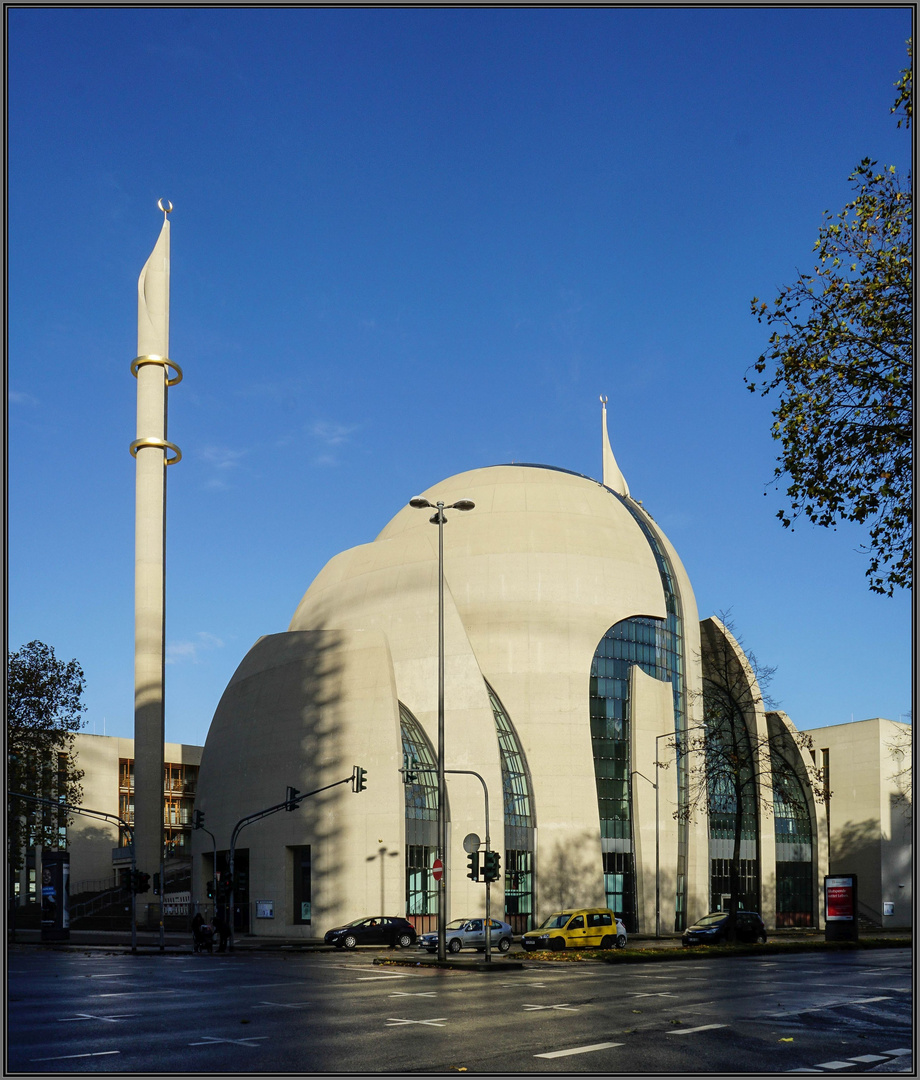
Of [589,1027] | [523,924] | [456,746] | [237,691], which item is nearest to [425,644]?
[456,746]

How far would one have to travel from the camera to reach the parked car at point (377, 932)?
142 feet

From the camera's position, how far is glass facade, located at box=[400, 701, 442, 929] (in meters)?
53.9

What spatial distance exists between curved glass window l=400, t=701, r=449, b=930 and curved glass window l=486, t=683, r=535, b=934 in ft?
13.2

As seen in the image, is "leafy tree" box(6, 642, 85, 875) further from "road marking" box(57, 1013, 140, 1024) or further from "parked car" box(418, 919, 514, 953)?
"road marking" box(57, 1013, 140, 1024)

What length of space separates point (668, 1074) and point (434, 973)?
1839 centimetres

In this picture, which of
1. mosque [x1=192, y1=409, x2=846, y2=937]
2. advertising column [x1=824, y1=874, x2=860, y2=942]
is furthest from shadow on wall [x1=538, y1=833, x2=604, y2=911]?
advertising column [x1=824, y1=874, x2=860, y2=942]

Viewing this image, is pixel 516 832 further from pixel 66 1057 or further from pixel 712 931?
pixel 66 1057

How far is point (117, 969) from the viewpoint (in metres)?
30.6

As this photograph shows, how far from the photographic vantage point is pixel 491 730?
5716 cm

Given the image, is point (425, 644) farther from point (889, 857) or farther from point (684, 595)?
point (889, 857)

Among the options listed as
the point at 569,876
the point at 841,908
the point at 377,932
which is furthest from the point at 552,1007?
the point at 569,876

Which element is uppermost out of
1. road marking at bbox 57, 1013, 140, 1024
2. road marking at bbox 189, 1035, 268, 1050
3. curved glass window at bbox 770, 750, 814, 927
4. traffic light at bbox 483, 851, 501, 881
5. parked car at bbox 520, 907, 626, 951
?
road marking at bbox 189, 1035, 268, 1050

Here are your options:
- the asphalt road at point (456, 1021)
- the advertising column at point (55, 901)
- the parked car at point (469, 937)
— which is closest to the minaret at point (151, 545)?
the advertising column at point (55, 901)

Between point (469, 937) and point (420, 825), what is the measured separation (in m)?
13.8
